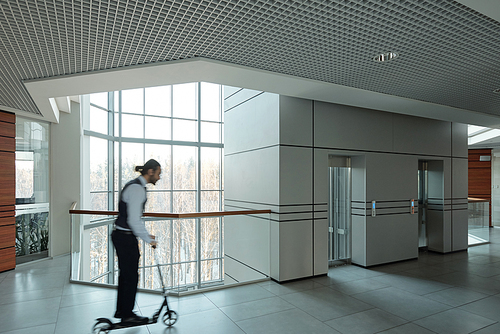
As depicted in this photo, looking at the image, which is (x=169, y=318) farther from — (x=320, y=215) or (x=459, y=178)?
(x=459, y=178)

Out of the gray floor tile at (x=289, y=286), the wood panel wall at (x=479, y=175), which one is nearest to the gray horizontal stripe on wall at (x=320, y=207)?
the gray floor tile at (x=289, y=286)

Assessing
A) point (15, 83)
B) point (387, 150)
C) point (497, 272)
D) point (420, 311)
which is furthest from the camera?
point (387, 150)

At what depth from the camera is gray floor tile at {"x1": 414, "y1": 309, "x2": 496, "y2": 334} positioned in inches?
151

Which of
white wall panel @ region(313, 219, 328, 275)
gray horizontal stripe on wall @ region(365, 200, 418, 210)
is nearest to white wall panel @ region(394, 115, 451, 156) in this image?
gray horizontal stripe on wall @ region(365, 200, 418, 210)

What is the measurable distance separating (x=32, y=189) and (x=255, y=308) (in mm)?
5796

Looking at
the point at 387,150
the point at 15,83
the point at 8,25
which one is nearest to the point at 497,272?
the point at 387,150

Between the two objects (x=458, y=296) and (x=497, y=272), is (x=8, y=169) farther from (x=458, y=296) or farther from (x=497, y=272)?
(x=497, y=272)

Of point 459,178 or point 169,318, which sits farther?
point 459,178

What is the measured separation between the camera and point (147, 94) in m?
11.4

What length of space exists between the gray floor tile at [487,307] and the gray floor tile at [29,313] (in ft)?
18.2

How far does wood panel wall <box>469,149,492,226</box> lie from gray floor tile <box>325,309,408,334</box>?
12.1 meters

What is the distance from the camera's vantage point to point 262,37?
3316 mm

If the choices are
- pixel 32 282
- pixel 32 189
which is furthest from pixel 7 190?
pixel 32 282

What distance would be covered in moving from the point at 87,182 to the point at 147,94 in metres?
3.96
